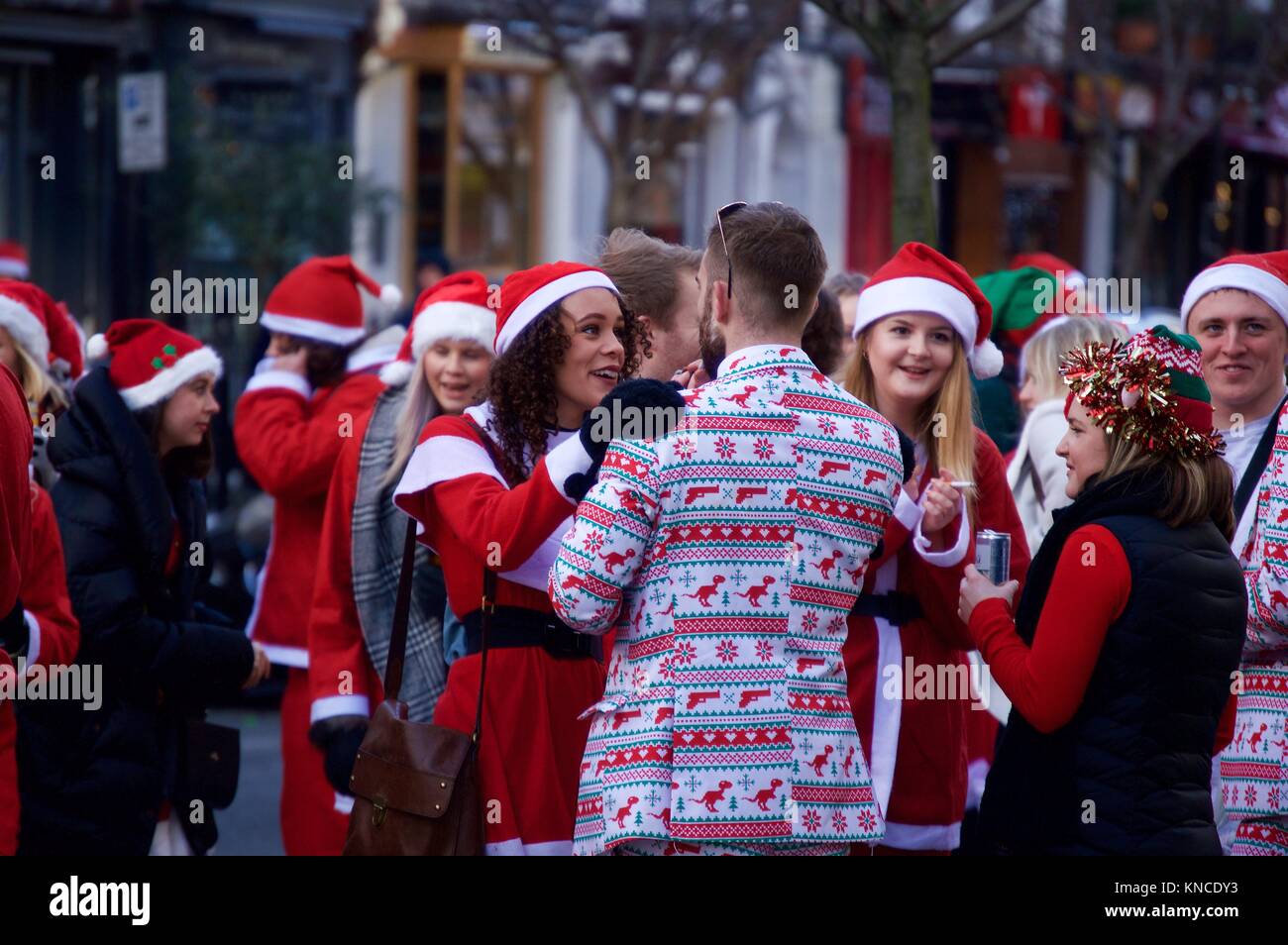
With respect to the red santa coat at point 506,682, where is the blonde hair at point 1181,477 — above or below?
above

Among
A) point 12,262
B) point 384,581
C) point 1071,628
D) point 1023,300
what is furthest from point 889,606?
point 12,262

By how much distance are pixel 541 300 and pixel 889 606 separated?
106cm

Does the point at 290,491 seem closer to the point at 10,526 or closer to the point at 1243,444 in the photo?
the point at 10,526

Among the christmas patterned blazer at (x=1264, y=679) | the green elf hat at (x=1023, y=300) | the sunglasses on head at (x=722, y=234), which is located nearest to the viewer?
the sunglasses on head at (x=722, y=234)

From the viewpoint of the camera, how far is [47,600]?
445 cm

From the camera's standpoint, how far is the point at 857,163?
27.4 metres

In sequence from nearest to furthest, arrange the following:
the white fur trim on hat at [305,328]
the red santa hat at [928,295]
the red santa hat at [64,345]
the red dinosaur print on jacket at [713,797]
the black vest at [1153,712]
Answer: the red dinosaur print on jacket at [713,797] < the black vest at [1153,712] < the red santa hat at [928,295] < the red santa hat at [64,345] < the white fur trim on hat at [305,328]

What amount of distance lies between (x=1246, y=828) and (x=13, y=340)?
3852 millimetres

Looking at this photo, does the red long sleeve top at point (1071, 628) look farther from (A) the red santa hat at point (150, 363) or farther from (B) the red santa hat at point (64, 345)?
(B) the red santa hat at point (64, 345)

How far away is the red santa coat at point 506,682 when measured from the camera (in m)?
3.88

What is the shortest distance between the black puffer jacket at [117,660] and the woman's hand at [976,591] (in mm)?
2187

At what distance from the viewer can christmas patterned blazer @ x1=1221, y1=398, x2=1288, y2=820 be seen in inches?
169

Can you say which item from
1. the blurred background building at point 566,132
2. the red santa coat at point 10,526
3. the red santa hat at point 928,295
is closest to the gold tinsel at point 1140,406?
the red santa hat at point 928,295

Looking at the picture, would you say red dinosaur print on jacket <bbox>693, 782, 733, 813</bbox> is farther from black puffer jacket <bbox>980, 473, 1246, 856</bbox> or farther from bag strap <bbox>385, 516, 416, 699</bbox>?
bag strap <bbox>385, 516, 416, 699</bbox>
